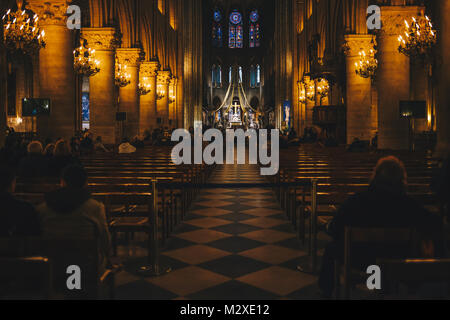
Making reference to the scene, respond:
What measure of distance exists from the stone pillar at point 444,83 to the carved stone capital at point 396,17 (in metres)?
2.26

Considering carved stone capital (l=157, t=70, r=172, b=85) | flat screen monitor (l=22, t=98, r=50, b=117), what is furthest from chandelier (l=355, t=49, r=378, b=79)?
carved stone capital (l=157, t=70, r=172, b=85)

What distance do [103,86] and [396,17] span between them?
9743 mm

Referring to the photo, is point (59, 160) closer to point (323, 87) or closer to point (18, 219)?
point (18, 219)

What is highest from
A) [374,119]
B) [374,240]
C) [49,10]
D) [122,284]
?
[49,10]

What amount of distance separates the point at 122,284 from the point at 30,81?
89.0 ft

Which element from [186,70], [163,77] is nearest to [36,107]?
[163,77]

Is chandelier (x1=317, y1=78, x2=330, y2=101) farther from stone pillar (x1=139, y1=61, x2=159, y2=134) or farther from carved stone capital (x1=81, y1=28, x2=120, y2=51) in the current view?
carved stone capital (x1=81, y1=28, x2=120, y2=51)

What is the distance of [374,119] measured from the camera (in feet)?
87.5

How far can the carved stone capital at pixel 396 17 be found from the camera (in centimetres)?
1263

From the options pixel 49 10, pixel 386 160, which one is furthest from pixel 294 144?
pixel 386 160

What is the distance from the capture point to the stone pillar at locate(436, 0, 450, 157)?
10195 millimetres

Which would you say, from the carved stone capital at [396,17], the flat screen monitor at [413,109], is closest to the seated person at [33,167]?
the flat screen monitor at [413,109]
